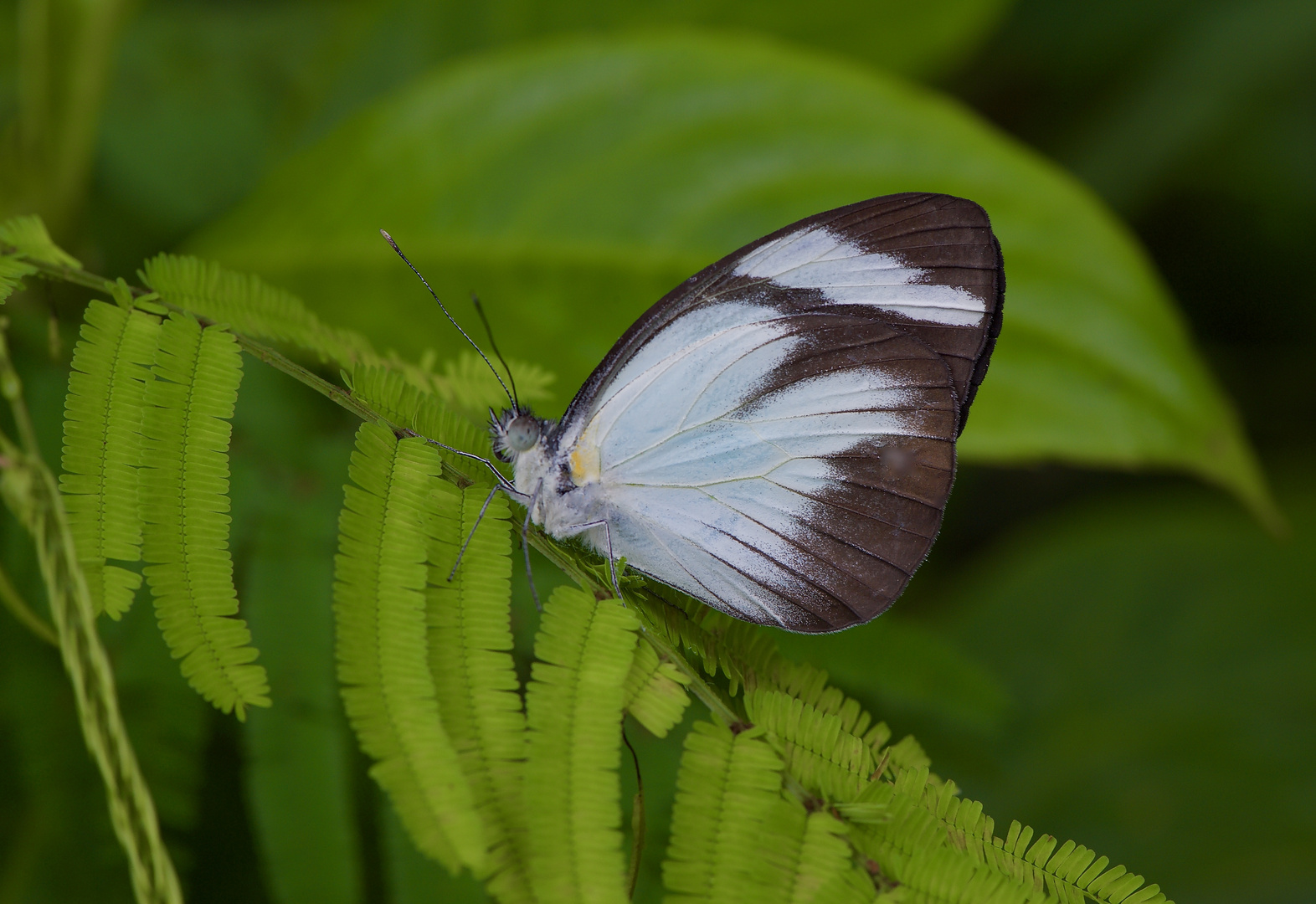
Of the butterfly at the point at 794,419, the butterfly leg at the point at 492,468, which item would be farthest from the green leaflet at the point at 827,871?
the butterfly leg at the point at 492,468

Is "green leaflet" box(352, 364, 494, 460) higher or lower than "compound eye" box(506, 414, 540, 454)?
lower

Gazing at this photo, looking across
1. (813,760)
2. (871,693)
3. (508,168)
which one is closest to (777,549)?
(871,693)

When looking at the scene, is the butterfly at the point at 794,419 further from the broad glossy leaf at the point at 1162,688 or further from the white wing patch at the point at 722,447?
the broad glossy leaf at the point at 1162,688

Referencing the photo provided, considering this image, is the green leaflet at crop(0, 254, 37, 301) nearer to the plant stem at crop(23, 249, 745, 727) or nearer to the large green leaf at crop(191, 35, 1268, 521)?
the plant stem at crop(23, 249, 745, 727)

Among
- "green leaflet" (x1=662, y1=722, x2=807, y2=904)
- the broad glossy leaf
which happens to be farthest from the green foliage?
the broad glossy leaf

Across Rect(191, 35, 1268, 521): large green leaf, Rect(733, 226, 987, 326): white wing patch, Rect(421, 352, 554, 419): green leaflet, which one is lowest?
Rect(421, 352, 554, 419): green leaflet

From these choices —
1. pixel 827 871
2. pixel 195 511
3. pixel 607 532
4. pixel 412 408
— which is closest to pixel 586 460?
pixel 607 532

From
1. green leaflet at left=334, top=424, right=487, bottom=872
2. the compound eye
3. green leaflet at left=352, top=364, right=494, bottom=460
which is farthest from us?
the compound eye
